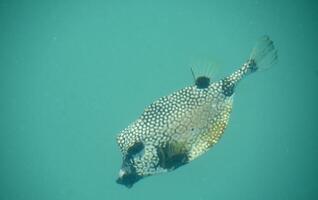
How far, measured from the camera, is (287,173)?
3247 cm

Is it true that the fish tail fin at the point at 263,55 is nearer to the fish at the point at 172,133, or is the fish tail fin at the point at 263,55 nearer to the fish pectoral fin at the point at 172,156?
the fish at the point at 172,133

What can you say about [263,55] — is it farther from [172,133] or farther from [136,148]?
[136,148]

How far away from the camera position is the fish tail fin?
11.1 ft

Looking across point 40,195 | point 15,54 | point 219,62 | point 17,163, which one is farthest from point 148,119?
point 15,54

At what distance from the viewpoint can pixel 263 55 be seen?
11.3 ft

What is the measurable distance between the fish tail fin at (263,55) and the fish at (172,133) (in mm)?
497

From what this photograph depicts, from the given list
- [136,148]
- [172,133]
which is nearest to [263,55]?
[172,133]

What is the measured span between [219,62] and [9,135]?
221 ft

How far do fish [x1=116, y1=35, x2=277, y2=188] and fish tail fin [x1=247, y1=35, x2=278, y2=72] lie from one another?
497 millimetres

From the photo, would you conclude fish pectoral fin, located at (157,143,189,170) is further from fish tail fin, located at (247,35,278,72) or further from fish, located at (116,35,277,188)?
fish tail fin, located at (247,35,278,72)

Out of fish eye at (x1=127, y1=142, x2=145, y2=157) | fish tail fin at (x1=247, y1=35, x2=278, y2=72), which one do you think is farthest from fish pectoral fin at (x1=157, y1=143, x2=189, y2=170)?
fish tail fin at (x1=247, y1=35, x2=278, y2=72)

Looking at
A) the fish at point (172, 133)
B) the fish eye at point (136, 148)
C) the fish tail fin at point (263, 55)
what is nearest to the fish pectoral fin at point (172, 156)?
the fish at point (172, 133)

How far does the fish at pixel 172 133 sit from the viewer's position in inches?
113

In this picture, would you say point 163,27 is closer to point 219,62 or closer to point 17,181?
point 17,181
